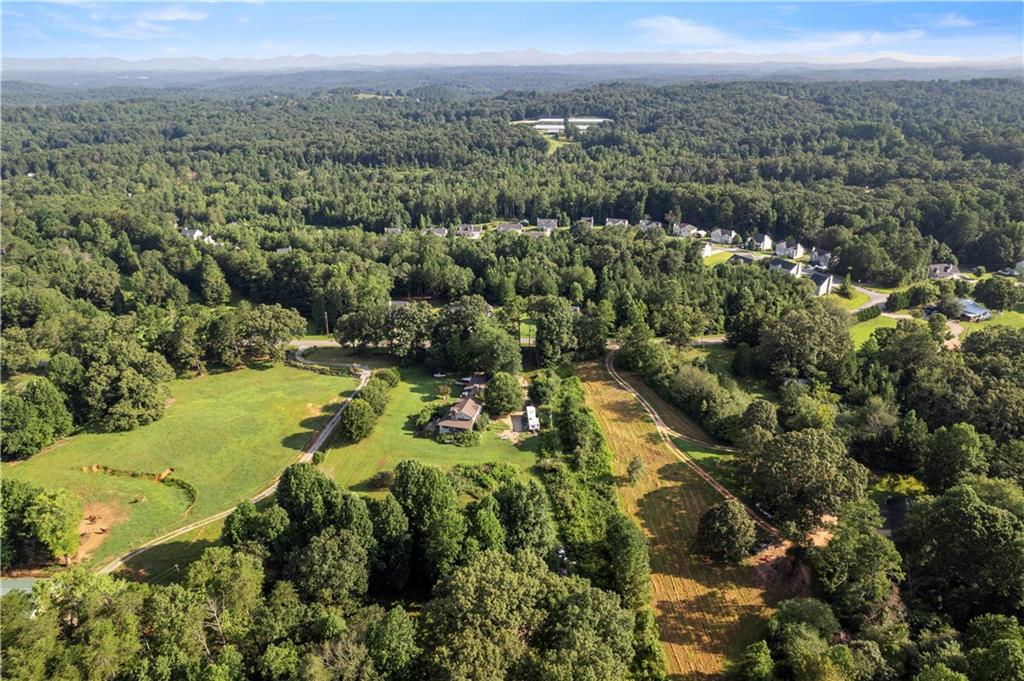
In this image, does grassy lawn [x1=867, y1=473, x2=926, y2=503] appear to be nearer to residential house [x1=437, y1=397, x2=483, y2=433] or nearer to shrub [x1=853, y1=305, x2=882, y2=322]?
residential house [x1=437, y1=397, x2=483, y2=433]

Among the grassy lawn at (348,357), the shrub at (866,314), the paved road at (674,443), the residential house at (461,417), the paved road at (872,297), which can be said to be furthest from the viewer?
the paved road at (872,297)

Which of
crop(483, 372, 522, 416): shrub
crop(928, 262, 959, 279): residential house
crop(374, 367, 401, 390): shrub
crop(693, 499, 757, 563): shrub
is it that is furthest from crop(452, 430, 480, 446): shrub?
→ crop(928, 262, 959, 279): residential house

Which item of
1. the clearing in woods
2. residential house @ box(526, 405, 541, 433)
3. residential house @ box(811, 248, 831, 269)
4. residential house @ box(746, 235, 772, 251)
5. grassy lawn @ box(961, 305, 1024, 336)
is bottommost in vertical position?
the clearing in woods

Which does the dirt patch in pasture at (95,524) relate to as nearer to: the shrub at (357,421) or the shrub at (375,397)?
the shrub at (357,421)

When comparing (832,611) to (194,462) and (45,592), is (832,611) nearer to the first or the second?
(45,592)

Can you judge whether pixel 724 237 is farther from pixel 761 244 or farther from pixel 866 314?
pixel 866 314

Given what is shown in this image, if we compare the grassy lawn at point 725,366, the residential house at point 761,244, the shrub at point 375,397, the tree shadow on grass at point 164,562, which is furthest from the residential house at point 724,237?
the tree shadow on grass at point 164,562
